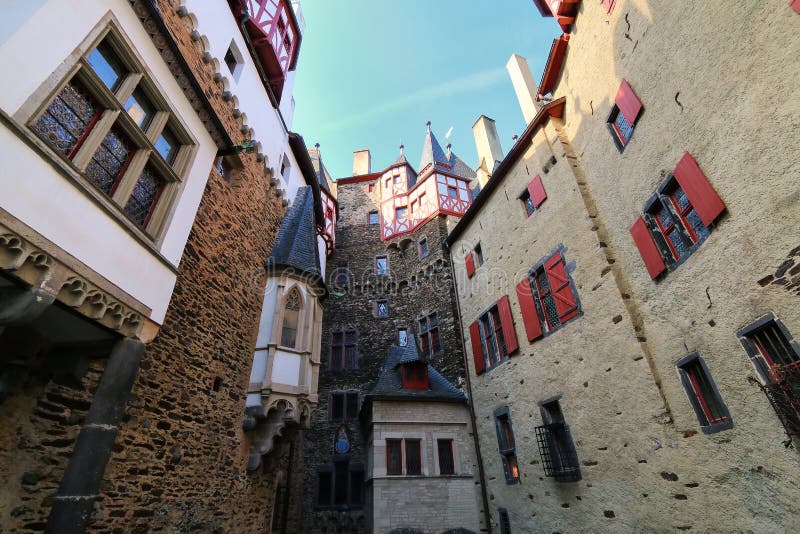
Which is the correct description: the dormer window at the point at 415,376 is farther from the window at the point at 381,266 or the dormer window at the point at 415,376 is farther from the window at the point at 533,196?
the window at the point at 381,266

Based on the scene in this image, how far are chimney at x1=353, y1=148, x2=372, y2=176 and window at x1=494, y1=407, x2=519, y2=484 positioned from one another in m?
19.2

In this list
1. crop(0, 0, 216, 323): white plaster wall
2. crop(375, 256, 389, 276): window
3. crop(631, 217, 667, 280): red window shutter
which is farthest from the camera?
crop(375, 256, 389, 276): window

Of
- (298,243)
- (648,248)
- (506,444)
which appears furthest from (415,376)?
(648,248)


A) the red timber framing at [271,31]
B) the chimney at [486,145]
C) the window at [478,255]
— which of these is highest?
the chimney at [486,145]

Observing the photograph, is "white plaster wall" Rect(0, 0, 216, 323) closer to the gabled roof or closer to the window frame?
the window frame

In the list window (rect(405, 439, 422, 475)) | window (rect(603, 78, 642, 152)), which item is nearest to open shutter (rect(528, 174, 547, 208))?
window (rect(603, 78, 642, 152))

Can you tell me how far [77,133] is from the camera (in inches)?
163

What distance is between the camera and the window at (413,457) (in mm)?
10773

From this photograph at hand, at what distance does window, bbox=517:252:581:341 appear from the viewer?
8070mm

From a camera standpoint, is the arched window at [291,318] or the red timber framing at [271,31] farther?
the red timber framing at [271,31]

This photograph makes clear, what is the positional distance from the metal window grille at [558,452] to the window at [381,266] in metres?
11.4

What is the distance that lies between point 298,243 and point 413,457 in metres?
6.92

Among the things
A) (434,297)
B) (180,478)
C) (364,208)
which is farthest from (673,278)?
(364,208)

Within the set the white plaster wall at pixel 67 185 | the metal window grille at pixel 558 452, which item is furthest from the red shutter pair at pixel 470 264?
the white plaster wall at pixel 67 185
